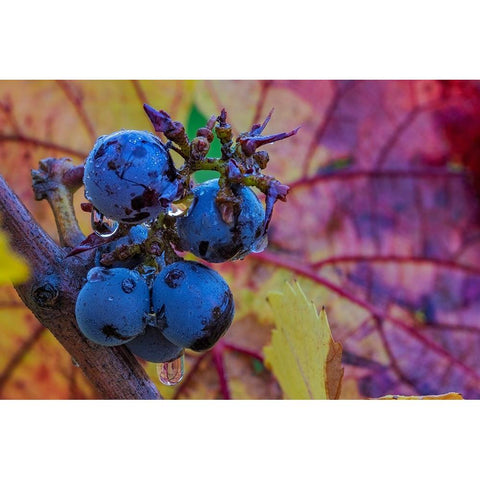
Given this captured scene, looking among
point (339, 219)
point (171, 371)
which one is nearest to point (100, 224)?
point (171, 371)

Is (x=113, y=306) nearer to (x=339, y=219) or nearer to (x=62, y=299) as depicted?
(x=62, y=299)

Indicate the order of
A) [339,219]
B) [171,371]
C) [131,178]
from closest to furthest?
[131,178], [171,371], [339,219]

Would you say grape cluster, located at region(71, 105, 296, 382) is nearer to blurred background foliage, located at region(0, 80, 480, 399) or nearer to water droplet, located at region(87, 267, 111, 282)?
water droplet, located at region(87, 267, 111, 282)

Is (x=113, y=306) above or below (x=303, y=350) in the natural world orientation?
above

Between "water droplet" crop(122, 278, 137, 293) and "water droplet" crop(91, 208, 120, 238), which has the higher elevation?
"water droplet" crop(91, 208, 120, 238)

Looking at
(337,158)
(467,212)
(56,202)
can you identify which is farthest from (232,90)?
(56,202)

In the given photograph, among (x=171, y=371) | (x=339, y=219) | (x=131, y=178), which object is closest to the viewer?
(x=131, y=178)

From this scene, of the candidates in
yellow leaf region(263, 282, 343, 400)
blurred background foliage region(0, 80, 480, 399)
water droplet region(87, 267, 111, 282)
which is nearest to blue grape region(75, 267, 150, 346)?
water droplet region(87, 267, 111, 282)

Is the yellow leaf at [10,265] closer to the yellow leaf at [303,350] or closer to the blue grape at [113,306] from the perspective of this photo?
the blue grape at [113,306]
